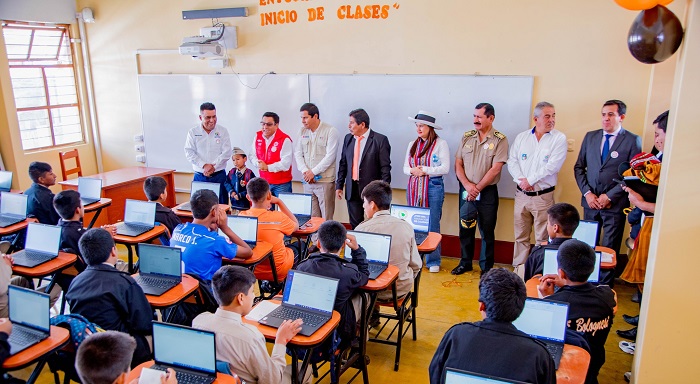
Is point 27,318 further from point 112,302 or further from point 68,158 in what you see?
point 68,158

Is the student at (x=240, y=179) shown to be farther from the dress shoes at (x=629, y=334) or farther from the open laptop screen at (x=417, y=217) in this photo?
the dress shoes at (x=629, y=334)

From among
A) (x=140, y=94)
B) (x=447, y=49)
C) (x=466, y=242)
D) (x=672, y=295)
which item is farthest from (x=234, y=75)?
(x=672, y=295)

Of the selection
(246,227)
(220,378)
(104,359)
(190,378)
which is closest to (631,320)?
(246,227)

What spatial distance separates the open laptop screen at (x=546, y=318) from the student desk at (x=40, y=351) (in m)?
2.40

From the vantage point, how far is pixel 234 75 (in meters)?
6.76

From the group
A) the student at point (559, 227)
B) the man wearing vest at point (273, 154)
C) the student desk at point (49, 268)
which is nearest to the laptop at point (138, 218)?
the student desk at point (49, 268)

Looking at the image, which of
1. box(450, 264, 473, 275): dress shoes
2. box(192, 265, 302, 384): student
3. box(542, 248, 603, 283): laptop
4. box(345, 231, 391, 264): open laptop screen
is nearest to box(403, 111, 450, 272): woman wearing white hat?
box(450, 264, 473, 275): dress shoes

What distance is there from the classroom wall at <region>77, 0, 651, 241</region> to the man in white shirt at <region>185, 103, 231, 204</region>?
823mm

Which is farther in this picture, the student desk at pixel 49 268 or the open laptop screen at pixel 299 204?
the open laptop screen at pixel 299 204

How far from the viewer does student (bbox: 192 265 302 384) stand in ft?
8.09

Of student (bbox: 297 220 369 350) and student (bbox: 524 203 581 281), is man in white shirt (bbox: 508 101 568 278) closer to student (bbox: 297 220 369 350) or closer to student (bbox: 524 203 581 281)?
student (bbox: 524 203 581 281)

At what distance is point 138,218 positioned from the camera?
15.9ft

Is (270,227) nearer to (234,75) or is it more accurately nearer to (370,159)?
(370,159)

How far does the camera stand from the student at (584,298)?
2.71 m
